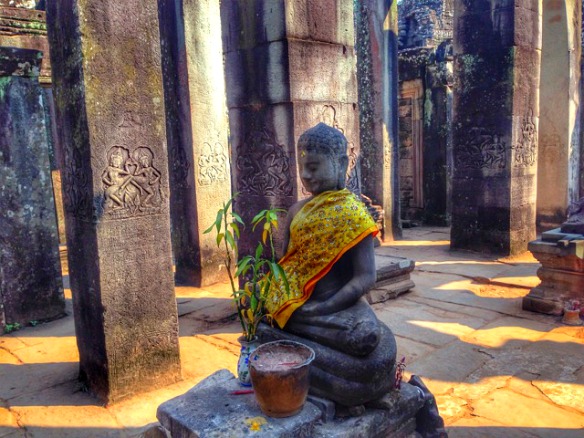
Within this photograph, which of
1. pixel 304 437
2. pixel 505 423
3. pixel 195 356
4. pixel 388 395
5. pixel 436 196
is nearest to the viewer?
pixel 304 437

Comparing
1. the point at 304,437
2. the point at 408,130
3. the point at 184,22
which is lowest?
the point at 304,437

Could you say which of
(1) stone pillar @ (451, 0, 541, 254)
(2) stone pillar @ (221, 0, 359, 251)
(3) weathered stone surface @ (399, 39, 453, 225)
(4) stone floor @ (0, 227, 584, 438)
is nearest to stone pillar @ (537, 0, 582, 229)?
(1) stone pillar @ (451, 0, 541, 254)

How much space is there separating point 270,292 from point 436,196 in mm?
9364

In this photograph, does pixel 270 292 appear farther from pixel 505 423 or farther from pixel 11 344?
pixel 11 344

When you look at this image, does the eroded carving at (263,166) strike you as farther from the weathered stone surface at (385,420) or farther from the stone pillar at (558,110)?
the stone pillar at (558,110)

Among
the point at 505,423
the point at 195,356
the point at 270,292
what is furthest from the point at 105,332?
the point at 505,423

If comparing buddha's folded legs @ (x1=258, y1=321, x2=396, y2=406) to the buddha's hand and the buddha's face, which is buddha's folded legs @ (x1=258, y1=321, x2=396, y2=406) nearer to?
the buddha's hand

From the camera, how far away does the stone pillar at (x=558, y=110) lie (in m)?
9.19

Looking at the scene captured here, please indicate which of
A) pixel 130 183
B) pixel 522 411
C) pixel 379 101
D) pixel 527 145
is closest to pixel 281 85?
pixel 130 183

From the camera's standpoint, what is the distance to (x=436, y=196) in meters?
11.4

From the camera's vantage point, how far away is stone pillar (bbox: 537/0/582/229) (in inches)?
362

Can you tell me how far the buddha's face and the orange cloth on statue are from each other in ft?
0.16

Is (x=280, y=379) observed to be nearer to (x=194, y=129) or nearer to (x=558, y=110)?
(x=194, y=129)

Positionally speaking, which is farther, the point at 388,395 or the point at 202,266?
the point at 202,266
